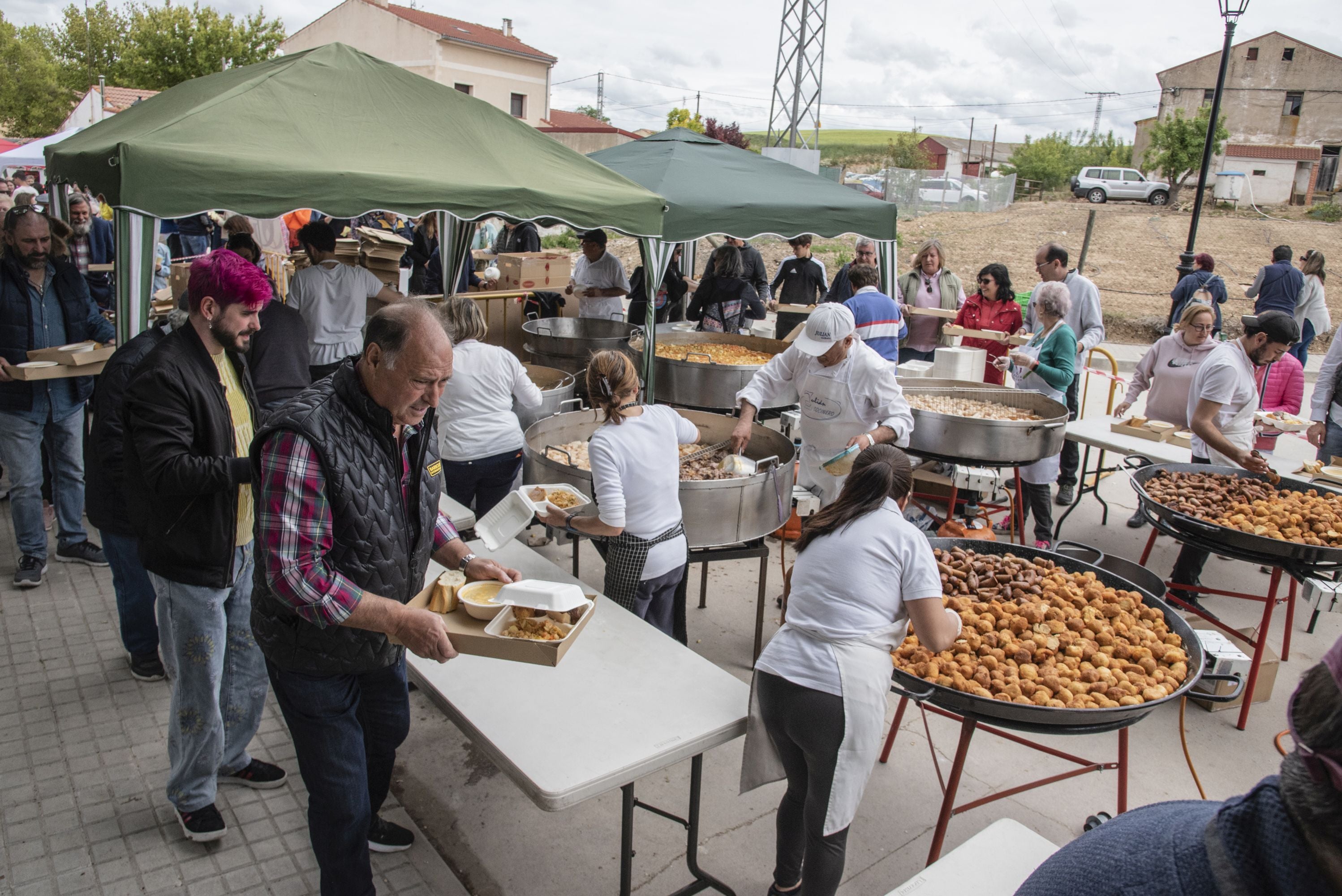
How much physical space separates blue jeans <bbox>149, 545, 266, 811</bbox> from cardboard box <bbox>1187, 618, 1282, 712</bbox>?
3.61m

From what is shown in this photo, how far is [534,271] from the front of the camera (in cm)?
938

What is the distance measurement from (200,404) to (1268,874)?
9.84 feet

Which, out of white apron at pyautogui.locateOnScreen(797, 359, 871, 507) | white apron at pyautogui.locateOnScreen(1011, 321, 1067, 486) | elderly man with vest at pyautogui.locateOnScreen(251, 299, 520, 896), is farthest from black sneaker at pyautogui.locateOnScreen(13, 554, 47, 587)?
white apron at pyautogui.locateOnScreen(1011, 321, 1067, 486)

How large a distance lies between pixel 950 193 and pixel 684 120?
12189 millimetres

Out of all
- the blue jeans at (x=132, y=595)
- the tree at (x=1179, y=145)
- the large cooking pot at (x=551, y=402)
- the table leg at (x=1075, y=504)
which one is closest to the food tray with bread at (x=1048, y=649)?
the table leg at (x=1075, y=504)

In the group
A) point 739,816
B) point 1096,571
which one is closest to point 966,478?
point 1096,571

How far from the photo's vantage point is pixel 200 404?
112 inches

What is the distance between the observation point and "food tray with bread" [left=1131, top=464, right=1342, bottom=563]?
3.90m

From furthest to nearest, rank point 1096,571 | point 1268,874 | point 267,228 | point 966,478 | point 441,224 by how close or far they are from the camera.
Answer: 1. point 267,228
2. point 441,224
3. point 966,478
4. point 1096,571
5. point 1268,874

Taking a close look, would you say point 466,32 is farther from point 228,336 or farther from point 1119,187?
point 228,336

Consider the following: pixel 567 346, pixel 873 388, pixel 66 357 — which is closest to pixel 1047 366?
pixel 873 388

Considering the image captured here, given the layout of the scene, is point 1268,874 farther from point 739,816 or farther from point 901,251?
point 901,251

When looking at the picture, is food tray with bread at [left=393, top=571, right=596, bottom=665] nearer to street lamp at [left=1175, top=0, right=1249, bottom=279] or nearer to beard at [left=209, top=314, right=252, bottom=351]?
beard at [left=209, top=314, right=252, bottom=351]

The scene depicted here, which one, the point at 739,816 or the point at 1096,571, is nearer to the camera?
the point at 739,816
